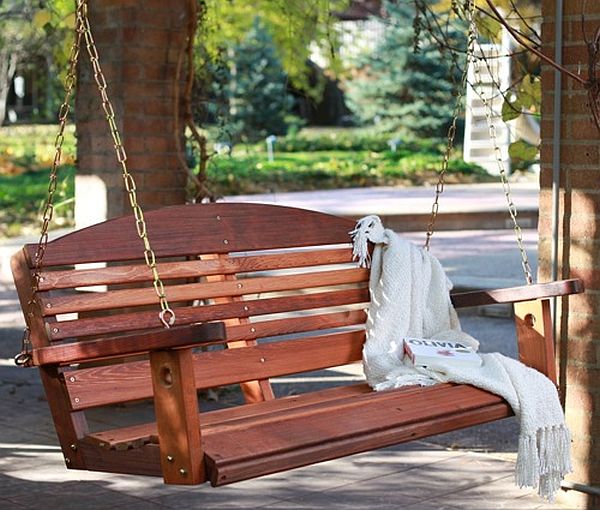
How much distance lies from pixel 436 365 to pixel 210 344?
112cm

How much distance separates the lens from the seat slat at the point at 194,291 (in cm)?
394

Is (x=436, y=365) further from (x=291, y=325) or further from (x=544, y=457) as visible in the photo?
(x=291, y=325)

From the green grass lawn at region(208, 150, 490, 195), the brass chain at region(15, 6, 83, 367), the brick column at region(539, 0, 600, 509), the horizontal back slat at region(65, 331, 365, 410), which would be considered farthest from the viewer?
the green grass lawn at region(208, 150, 490, 195)

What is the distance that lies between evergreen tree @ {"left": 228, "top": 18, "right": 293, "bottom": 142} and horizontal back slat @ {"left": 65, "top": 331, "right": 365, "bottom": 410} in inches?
848

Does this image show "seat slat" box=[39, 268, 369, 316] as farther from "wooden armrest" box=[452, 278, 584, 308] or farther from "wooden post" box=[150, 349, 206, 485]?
"wooden post" box=[150, 349, 206, 485]

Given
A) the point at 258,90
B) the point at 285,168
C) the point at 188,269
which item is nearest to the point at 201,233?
the point at 188,269

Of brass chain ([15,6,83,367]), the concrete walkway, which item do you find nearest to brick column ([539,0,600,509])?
the concrete walkway

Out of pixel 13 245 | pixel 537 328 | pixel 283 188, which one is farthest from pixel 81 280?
pixel 283 188

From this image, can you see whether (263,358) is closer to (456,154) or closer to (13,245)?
(13,245)

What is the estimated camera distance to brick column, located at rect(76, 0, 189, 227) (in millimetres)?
6035

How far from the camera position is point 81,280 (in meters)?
4.03

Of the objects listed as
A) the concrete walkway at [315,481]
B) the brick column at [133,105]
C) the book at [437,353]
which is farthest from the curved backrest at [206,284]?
the brick column at [133,105]

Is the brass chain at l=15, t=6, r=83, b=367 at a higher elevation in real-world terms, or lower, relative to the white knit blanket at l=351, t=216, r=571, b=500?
higher

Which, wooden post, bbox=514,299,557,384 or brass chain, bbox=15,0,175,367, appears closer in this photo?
brass chain, bbox=15,0,175,367
